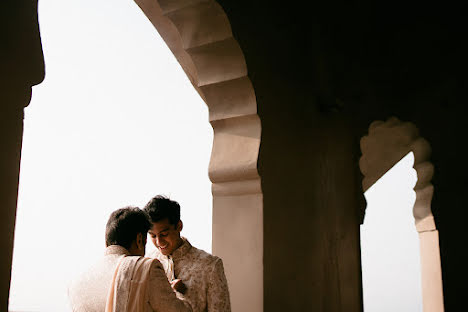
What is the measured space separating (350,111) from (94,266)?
377 centimetres

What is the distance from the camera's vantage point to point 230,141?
4.10 meters

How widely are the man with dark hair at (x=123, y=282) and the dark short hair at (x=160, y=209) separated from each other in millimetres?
570

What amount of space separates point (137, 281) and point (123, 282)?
0.06 m

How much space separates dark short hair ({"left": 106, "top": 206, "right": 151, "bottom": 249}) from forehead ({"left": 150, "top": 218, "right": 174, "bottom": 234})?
0.57 metres

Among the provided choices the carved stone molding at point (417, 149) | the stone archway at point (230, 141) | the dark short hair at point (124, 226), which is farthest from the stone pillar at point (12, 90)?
the carved stone molding at point (417, 149)

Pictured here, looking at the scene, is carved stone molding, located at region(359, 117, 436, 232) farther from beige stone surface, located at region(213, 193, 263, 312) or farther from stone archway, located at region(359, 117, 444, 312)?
beige stone surface, located at region(213, 193, 263, 312)

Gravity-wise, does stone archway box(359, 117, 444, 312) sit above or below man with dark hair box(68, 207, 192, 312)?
above

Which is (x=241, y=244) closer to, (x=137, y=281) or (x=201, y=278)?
(x=201, y=278)

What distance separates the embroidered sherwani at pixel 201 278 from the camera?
3201 millimetres

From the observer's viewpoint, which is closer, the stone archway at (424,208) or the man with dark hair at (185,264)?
the man with dark hair at (185,264)

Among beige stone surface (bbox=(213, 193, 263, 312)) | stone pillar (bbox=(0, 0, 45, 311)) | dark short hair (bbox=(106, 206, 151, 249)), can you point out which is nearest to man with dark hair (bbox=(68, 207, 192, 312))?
dark short hair (bbox=(106, 206, 151, 249))

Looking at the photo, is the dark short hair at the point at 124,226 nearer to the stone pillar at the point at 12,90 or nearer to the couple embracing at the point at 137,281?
the couple embracing at the point at 137,281

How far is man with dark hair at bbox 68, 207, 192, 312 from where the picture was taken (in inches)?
96.6

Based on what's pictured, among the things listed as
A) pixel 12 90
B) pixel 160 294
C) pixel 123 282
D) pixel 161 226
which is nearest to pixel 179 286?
pixel 161 226
